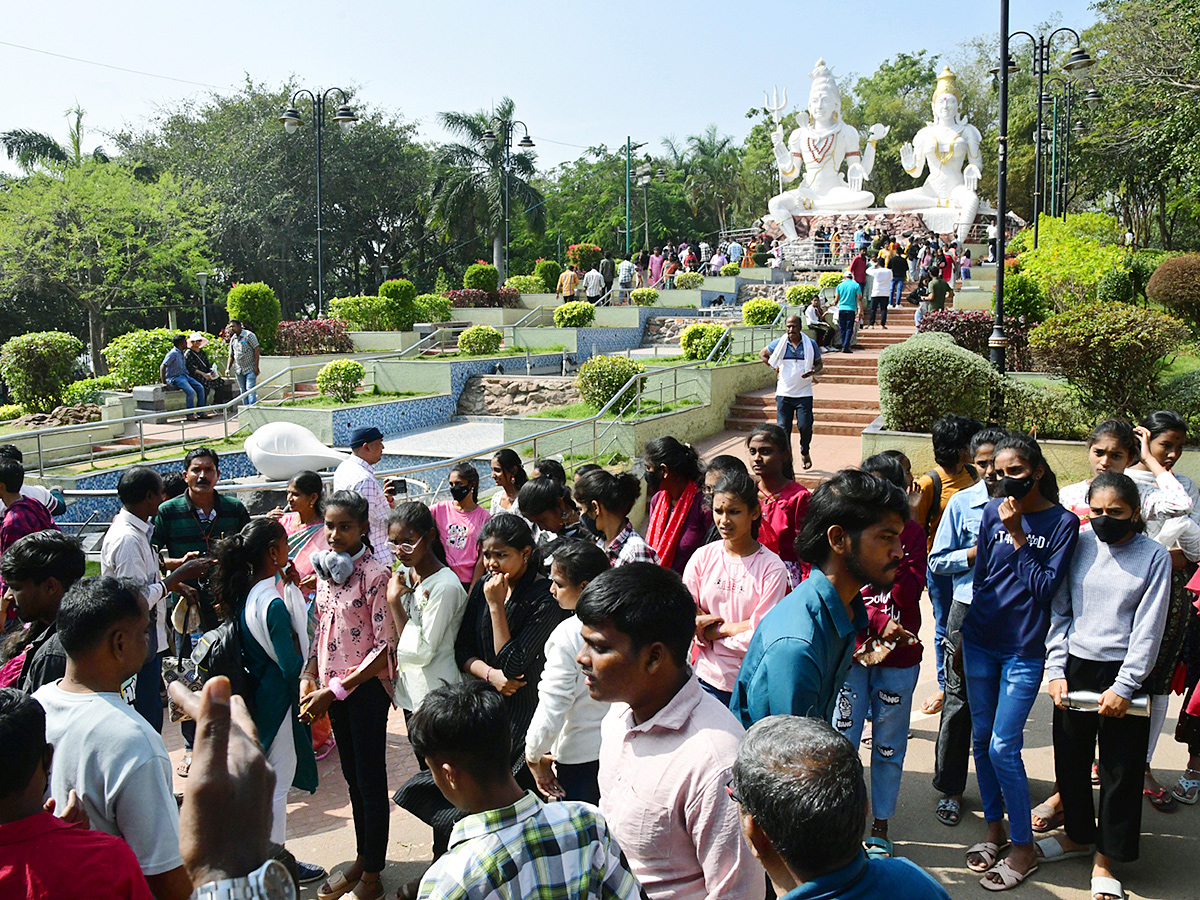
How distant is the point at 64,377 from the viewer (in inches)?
717

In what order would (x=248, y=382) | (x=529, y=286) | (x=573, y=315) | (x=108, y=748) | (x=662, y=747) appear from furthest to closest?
1. (x=529, y=286)
2. (x=573, y=315)
3. (x=248, y=382)
4. (x=108, y=748)
5. (x=662, y=747)

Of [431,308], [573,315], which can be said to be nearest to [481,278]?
[431,308]

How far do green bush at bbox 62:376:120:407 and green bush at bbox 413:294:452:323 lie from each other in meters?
8.25

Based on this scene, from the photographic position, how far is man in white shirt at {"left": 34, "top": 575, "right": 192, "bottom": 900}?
255 cm

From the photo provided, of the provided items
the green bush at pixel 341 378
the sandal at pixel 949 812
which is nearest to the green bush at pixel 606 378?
the green bush at pixel 341 378

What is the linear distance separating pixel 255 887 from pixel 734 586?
7.80 ft

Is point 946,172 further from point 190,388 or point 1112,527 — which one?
point 1112,527

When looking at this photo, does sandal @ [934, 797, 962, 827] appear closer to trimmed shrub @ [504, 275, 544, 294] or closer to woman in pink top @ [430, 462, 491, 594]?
woman in pink top @ [430, 462, 491, 594]

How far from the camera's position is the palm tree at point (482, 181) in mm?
39347

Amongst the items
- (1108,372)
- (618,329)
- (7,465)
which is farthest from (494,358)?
(7,465)

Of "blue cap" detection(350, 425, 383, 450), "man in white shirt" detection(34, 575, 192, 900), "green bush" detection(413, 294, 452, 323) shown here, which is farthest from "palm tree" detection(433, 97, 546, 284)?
"man in white shirt" detection(34, 575, 192, 900)

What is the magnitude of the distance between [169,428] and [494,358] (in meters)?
6.28

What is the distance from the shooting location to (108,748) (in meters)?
2.61

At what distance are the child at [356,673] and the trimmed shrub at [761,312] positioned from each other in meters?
16.0
